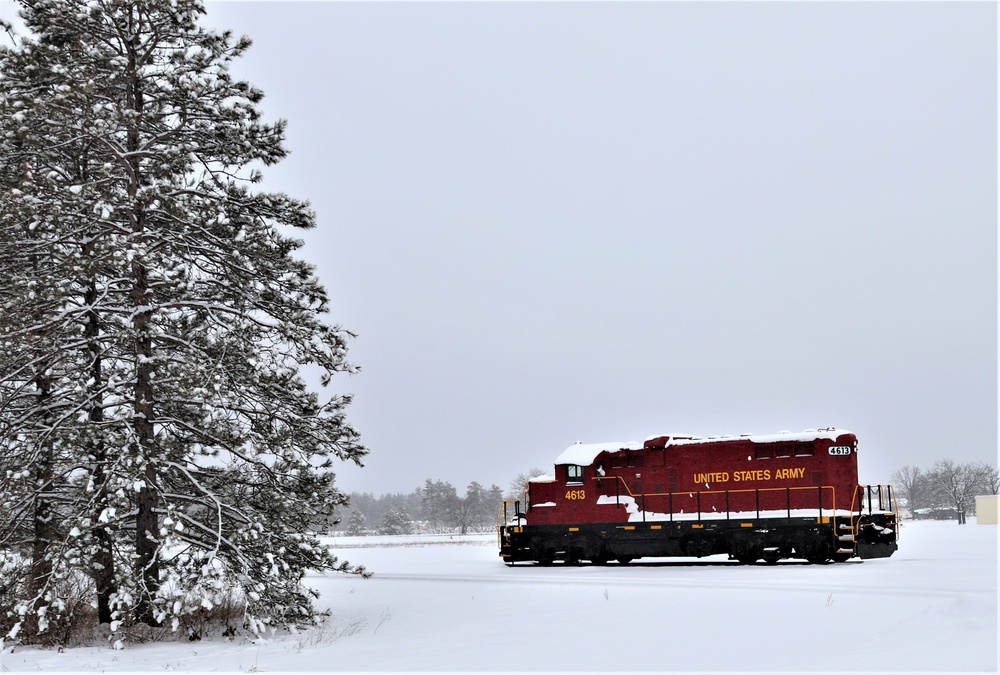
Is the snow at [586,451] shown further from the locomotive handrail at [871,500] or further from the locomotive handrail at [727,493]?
the locomotive handrail at [871,500]

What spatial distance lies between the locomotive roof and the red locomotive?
38mm

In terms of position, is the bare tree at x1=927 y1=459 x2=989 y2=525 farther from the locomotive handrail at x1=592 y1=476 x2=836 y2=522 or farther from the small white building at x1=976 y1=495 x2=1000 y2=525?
the locomotive handrail at x1=592 y1=476 x2=836 y2=522

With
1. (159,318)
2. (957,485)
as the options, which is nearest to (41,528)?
(159,318)

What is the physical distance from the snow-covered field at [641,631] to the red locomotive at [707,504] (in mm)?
4594

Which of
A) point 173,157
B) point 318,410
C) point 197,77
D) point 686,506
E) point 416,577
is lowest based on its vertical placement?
point 416,577

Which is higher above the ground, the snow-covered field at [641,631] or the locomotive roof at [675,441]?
the locomotive roof at [675,441]

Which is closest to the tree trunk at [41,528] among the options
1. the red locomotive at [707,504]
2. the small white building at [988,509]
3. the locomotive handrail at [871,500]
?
the red locomotive at [707,504]

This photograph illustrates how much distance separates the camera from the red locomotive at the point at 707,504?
1099 inches

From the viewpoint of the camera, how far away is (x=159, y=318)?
51.7 ft

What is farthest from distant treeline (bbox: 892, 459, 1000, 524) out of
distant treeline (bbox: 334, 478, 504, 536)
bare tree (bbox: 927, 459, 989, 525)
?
distant treeline (bbox: 334, 478, 504, 536)

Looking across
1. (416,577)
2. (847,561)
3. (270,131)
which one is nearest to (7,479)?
(270,131)

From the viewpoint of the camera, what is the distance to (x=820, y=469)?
2867cm

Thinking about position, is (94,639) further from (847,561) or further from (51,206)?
(847,561)

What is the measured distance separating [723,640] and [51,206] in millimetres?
12359
